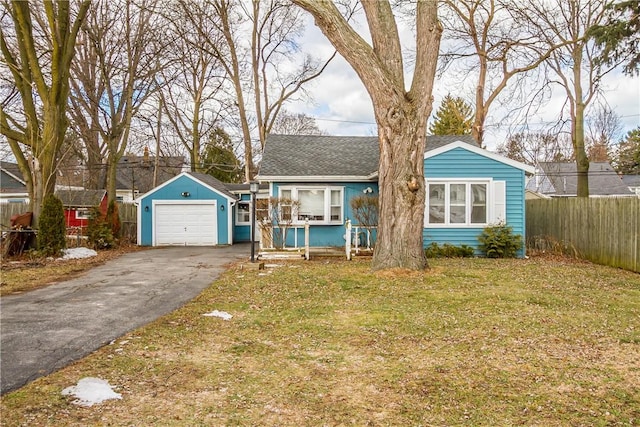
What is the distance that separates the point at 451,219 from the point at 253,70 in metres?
15.3

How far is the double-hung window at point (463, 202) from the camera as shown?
42.9 feet

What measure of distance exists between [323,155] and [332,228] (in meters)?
3.05

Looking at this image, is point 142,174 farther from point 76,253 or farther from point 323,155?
point 323,155

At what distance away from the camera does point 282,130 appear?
35656 mm

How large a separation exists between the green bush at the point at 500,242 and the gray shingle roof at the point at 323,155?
3.38m

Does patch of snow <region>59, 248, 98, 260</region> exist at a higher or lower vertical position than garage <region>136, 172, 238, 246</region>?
lower

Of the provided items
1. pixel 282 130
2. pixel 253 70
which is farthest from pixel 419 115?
pixel 282 130

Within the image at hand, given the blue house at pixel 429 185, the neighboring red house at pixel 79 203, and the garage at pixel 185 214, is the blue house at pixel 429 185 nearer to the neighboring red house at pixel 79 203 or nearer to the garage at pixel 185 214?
the garage at pixel 185 214

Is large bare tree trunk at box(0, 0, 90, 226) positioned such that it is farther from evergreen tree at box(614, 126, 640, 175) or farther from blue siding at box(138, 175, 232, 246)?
evergreen tree at box(614, 126, 640, 175)

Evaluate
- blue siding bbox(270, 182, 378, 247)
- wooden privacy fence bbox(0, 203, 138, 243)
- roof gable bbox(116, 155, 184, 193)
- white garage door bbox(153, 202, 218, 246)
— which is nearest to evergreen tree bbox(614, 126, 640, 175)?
blue siding bbox(270, 182, 378, 247)

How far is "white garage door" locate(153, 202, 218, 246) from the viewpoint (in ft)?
59.8

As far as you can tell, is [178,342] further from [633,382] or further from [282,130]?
[282,130]

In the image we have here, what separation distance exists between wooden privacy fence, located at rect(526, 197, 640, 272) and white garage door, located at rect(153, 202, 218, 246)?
1240 cm

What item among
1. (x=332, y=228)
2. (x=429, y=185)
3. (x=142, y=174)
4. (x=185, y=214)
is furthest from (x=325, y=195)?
(x=142, y=174)
